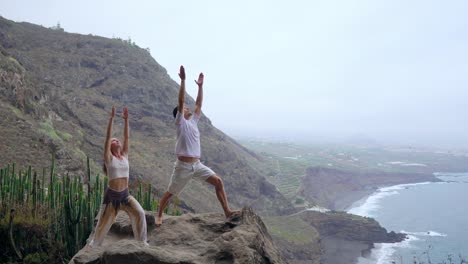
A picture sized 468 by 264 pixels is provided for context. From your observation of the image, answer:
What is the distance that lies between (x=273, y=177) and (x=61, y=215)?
62638mm

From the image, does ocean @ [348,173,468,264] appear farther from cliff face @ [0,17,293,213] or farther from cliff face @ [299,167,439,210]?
cliff face @ [0,17,293,213]

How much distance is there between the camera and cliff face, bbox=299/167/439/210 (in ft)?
250

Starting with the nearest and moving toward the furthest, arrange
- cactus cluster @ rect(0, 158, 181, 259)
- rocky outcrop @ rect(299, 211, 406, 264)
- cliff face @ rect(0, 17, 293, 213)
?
cactus cluster @ rect(0, 158, 181, 259) < cliff face @ rect(0, 17, 293, 213) < rocky outcrop @ rect(299, 211, 406, 264)

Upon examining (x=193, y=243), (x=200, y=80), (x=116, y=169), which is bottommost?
(x=193, y=243)

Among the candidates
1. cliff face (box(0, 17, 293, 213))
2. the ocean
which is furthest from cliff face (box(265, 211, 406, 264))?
cliff face (box(0, 17, 293, 213))

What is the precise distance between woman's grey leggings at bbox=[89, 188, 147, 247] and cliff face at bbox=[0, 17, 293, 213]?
648 inches

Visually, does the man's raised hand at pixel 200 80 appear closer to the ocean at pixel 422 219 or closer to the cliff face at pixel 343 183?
the ocean at pixel 422 219

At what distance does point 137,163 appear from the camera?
37594mm

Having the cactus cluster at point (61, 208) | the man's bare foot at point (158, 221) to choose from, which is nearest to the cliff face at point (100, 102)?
the cactus cluster at point (61, 208)

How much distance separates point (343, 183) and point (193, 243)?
3500 inches

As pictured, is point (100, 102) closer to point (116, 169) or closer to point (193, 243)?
point (116, 169)

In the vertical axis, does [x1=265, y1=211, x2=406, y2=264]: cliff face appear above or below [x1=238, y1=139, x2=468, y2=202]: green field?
below

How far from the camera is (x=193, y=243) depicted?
7492 millimetres

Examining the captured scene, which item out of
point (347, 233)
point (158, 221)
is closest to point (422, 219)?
point (347, 233)
